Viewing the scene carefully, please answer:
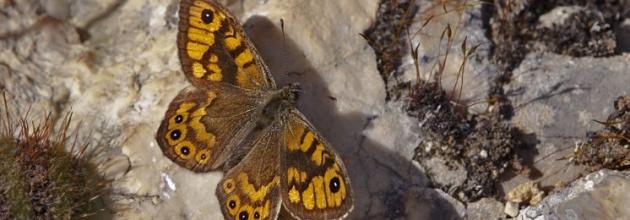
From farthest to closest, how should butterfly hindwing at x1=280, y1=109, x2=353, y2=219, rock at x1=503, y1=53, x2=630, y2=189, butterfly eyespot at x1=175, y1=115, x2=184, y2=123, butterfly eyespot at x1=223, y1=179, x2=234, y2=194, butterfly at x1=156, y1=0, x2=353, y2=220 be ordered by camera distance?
rock at x1=503, y1=53, x2=630, y2=189 < butterfly eyespot at x1=175, y1=115, x2=184, y2=123 < butterfly eyespot at x1=223, y1=179, x2=234, y2=194 < butterfly at x1=156, y1=0, x2=353, y2=220 < butterfly hindwing at x1=280, y1=109, x2=353, y2=219

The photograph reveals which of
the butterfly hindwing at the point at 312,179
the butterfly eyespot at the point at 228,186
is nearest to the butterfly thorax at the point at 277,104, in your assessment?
the butterfly hindwing at the point at 312,179

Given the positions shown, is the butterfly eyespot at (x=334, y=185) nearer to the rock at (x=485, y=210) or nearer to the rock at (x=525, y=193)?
the rock at (x=485, y=210)

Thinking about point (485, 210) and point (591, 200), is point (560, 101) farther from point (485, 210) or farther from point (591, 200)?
point (485, 210)

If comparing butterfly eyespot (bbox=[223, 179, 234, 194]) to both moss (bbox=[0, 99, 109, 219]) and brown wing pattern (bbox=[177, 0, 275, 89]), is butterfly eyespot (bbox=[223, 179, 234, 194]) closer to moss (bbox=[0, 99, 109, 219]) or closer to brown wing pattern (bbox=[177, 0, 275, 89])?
brown wing pattern (bbox=[177, 0, 275, 89])

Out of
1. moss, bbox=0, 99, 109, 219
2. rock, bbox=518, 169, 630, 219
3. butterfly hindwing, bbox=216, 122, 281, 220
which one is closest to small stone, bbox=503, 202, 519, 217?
rock, bbox=518, 169, 630, 219

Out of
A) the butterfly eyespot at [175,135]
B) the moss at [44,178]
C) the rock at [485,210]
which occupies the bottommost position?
the moss at [44,178]

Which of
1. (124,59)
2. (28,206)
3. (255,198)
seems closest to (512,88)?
(255,198)

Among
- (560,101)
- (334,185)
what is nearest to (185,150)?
(334,185)
